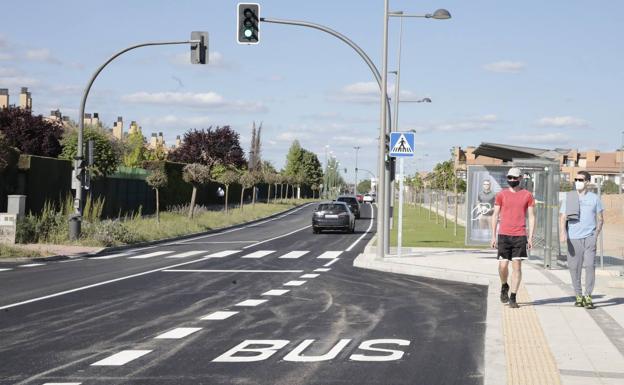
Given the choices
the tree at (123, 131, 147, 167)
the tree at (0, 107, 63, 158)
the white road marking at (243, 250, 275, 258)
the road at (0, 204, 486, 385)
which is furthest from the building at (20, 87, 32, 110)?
the road at (0, 204, 486, 385)

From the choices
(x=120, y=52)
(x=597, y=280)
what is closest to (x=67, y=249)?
(x=120, y=52)

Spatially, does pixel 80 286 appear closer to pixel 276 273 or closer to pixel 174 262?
pixel 276 273

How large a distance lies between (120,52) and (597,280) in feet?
50.9

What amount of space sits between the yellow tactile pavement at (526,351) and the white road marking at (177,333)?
3.53m

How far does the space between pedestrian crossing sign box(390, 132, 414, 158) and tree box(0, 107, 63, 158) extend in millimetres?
38622

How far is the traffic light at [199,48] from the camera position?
926 inches

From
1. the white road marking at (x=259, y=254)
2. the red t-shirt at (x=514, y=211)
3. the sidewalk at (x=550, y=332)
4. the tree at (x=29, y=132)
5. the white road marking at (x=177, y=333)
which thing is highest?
the tree at (x=29, y=132)

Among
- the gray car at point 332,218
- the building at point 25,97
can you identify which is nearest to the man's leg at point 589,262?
the gray car at point 332,218

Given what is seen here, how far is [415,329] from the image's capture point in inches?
384

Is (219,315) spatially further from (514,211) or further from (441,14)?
(441,14)

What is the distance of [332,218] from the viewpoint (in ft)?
120

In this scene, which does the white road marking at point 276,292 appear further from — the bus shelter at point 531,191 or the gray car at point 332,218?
the gray car at point 332,218

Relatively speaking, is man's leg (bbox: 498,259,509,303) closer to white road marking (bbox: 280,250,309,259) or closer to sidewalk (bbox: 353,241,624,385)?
sidewalk (bbox: 353,241,624,385)

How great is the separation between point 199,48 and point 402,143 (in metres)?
7.02
